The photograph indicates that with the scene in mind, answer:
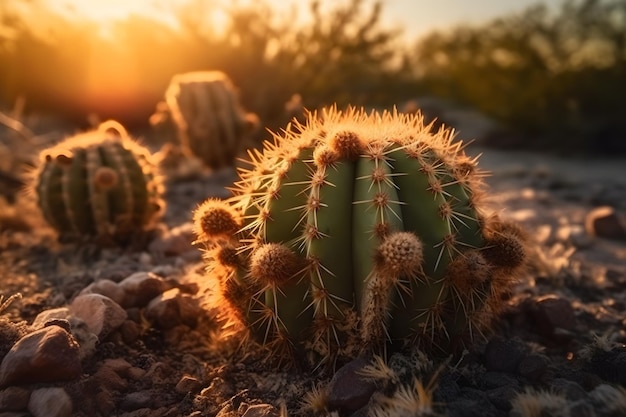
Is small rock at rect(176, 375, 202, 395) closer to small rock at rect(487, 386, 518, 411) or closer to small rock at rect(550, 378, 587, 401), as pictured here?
small rock at rect(487, 386, 518, 411)

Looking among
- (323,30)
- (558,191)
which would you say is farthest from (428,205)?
(323,30)

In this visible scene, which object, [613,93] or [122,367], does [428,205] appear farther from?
[613,93]

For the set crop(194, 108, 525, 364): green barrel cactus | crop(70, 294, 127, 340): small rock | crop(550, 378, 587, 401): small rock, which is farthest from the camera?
crop(70, 294, 127, 340): small rock

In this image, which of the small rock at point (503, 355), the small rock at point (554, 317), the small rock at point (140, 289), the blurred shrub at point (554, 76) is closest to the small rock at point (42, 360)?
the small rock at point (140, 289)

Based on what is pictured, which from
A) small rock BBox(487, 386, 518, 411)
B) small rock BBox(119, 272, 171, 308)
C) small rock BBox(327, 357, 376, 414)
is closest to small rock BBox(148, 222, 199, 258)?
small rock BBox(119, 272, 171, 308)

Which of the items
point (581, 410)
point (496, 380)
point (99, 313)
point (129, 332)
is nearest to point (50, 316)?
point (99, 313)

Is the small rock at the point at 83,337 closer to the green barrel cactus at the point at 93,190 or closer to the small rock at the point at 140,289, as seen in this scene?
the small rock at the point at 140,289

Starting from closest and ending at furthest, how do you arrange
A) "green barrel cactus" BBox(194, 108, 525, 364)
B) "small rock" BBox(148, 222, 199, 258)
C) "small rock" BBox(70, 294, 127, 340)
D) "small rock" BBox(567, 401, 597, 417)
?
"small rock" BBox(567, 401, 597, 417), "green barrel cactus" BBox(194, 108, 525, 364), "small rock" BBox(70, 294, 127, 340), "small rock" BBox(148, 222, 199, 258)
